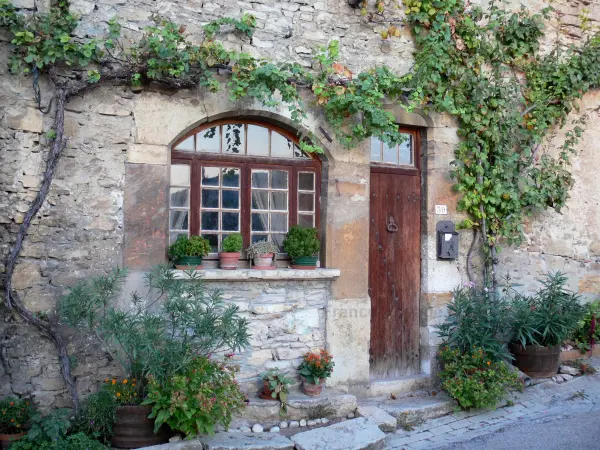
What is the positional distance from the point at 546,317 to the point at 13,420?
4.80 meters

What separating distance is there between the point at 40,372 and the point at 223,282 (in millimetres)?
1591

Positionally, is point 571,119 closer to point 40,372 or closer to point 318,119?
point 318,119

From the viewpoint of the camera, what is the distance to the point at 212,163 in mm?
5570

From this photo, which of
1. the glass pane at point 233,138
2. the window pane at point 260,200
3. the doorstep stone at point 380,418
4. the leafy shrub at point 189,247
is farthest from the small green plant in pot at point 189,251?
the doorstep stone at point 380,418

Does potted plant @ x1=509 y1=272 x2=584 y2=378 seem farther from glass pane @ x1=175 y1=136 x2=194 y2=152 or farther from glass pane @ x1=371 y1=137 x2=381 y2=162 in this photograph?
glass pane @ x1=175 y1=136 x2=194 y2=152

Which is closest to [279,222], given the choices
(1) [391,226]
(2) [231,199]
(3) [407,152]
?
(2) [231,199]

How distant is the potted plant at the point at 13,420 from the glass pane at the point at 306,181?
300 cm

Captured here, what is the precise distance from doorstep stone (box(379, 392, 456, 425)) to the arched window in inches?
72.6

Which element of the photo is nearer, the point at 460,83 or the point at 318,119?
the point at 318,119

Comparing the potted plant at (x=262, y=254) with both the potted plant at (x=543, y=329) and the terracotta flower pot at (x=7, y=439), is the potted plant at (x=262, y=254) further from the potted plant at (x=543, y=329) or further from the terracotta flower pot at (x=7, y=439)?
the potted plant at (x=543, y=329)

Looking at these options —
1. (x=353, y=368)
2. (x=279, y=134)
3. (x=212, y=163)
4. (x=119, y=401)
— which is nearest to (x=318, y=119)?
(x=279, y=134)

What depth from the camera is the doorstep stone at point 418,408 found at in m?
5.40

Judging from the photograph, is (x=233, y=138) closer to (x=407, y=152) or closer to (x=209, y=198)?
(x=209, y=198)

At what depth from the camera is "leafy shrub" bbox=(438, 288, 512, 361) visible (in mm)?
5824
